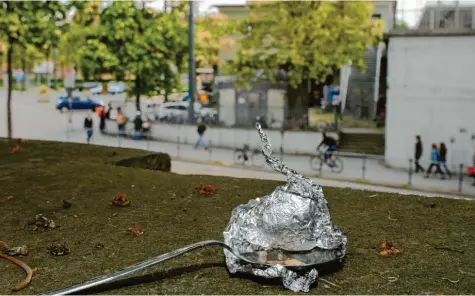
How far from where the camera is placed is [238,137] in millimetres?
28547

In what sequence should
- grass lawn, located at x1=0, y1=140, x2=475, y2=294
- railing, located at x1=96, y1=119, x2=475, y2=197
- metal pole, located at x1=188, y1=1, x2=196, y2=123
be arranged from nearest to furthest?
grass lawn, located at x1=0, y1=140, x2=475, y2=294 < railing, located at x1=96, y1=119, x2=475, y2=197 < metal pole, located at x1=188, y1=1, x2=196, y2=123

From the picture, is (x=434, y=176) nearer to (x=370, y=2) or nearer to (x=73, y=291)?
(x=370, y=2)

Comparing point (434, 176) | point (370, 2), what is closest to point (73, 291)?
point (434, 176)

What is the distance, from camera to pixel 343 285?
598cm

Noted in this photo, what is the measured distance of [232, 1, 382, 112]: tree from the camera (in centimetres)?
2744

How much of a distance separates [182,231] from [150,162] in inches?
241

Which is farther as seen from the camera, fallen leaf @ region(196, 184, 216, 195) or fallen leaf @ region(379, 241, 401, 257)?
fallen leaf @ region(196, 184, 216, 195)

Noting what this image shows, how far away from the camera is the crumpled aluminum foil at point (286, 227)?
6156 mm

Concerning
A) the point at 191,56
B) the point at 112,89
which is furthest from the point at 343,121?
the point at 112,89

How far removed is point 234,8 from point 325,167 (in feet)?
57.8

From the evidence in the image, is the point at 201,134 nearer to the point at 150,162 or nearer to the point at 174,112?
the point at 174,112

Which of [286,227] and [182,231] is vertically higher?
[286,227]

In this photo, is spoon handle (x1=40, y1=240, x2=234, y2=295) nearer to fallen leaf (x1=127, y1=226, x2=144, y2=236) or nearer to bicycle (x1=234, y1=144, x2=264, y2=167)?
fallen leaf (x1=127, y1=226, x2=144, y2=236)

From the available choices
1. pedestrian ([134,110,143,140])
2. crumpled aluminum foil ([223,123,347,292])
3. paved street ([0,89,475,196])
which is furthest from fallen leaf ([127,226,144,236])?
pedestrian ([134,110,143,140])
